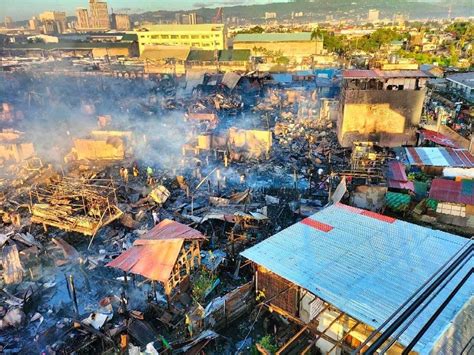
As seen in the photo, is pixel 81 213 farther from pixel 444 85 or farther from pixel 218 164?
pixel 444 85

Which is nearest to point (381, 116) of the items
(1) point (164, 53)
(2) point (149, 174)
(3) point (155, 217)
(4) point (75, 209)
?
(2) point (149, 174)

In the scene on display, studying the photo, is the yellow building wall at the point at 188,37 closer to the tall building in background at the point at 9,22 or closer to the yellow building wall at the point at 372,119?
the yellow building wall at the point at 372,119

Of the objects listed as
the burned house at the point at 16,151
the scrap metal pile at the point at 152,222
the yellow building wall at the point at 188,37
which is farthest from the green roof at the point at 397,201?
the yellow building wall at the point at 188,37

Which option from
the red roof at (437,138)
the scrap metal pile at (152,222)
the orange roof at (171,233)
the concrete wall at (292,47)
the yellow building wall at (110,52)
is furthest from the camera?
the yellow building wall at (110,52)

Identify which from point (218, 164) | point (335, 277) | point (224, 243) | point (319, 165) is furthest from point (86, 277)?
point (319, 165)

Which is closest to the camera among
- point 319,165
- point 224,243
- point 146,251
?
point 146,251

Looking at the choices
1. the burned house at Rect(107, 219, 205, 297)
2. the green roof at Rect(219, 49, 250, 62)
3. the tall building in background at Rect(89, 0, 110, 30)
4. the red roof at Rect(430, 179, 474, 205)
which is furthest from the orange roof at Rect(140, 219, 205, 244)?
the tall building in background at Rect(89, 0, 110, 30)

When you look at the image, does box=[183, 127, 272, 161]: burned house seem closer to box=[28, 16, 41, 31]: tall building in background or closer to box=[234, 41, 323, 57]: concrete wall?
box=[234, 41, 323, 57]: concrete wall
